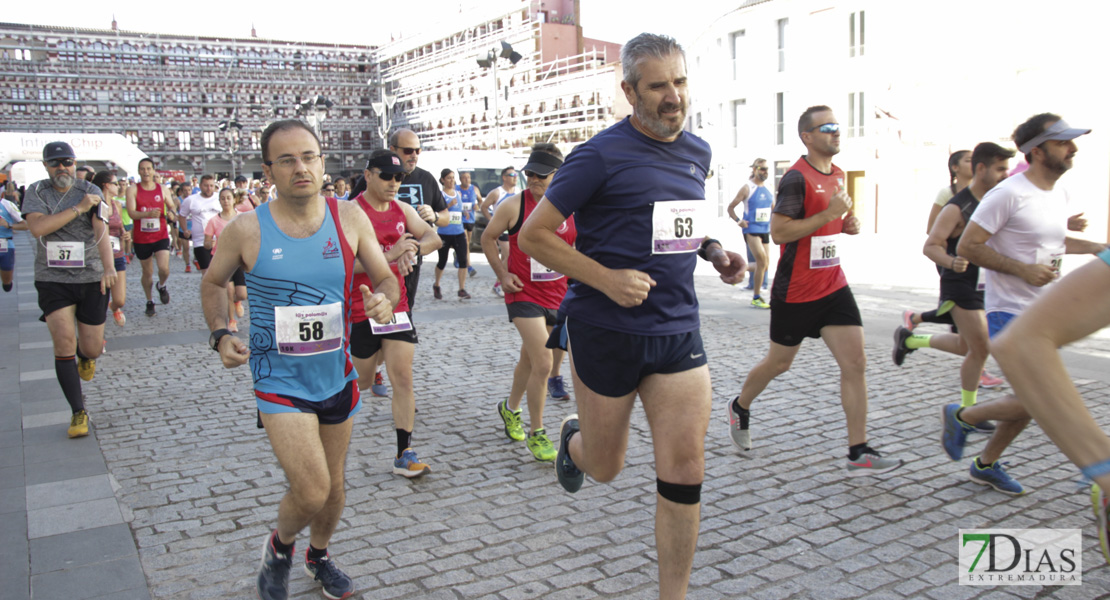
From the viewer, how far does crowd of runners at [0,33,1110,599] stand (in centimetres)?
296

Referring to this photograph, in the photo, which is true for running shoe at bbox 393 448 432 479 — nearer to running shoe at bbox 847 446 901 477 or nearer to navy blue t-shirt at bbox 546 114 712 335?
navy blue t-shirt at bbox 546 114 712 335

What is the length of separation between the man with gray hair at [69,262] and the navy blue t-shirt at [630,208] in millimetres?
4465

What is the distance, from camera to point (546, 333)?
5418mm

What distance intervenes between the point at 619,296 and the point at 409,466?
2371mm

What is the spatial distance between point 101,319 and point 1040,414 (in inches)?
252

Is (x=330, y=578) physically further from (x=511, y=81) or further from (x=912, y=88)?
(x=511, y=81)

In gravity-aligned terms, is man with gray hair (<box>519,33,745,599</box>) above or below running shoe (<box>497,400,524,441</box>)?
above

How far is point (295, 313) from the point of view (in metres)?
3.22

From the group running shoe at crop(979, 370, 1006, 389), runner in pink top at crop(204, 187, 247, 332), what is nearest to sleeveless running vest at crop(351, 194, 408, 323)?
running shoe at crop(979, 370, 1006, 389)

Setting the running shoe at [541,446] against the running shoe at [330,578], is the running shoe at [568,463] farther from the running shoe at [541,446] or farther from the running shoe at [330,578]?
the running shoe at [541,446]

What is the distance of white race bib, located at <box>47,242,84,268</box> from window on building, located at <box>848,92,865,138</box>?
30.7 metres

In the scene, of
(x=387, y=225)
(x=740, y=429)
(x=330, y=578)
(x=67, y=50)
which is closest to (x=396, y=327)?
(x=387, y=225)

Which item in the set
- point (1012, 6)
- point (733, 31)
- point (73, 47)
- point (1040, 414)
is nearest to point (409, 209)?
point (1040, 414)

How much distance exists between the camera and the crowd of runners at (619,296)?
9.70 feet
